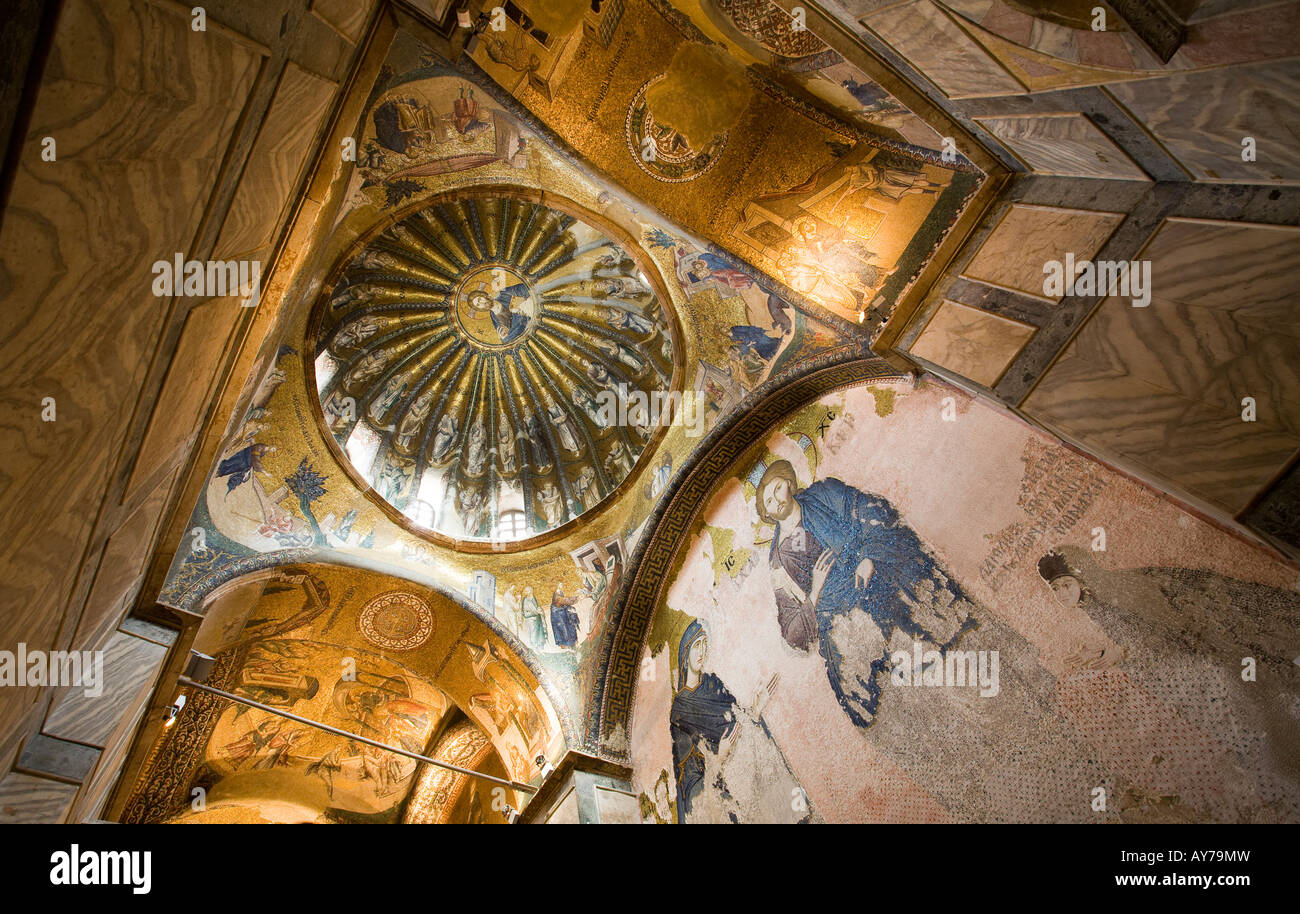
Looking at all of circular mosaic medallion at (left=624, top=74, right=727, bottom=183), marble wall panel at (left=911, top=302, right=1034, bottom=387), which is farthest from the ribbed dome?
marble wall panel at (left=911, top=302, right=1034, bottom=387)

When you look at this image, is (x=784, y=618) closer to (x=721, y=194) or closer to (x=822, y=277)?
(x=822, y=277)

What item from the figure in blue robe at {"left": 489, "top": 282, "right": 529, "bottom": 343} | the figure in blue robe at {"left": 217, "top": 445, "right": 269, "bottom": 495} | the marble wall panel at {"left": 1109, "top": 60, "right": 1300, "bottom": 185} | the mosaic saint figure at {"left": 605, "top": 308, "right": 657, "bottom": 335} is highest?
the figure in blue robe at {"left": 489, "top": 282, "right": 529, "bottom": 343}

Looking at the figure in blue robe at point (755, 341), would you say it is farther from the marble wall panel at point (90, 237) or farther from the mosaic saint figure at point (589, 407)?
the marble wall panel at point (90, 237)

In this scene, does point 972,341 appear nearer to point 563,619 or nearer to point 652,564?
point 652,564

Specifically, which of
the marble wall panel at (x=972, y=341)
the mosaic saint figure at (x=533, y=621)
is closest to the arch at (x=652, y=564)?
the mosaic saint figure at (x=533, y=621)

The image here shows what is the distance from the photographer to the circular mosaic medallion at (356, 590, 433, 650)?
902 centimetres

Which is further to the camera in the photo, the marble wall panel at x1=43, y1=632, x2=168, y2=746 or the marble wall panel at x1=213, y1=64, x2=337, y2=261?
the marble wall panel at x1=43, y1=632, x2=168, y2=746

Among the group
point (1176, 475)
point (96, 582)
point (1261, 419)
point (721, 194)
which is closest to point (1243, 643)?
point (1176, 475)

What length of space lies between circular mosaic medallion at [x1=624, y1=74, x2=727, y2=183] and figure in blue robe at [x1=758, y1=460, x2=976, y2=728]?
312cm

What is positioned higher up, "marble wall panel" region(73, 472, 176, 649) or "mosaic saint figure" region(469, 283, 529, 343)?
"mosaic saint figure" region(469, 283, 529, 343)

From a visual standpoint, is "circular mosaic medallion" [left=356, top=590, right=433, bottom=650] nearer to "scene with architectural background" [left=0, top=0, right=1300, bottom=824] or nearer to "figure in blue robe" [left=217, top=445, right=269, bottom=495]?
"scene with architectural background" [left=0, top=0, right=1300, bottom=824]

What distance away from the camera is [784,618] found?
671 centimetres

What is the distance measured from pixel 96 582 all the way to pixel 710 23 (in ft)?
18.7
